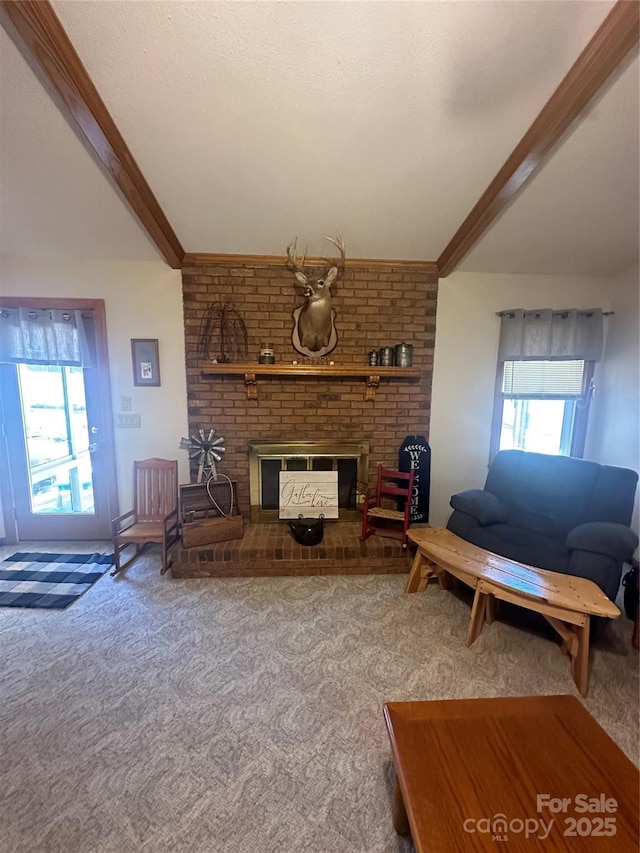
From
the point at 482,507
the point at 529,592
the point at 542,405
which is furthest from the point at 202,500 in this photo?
Answer: the point at 542,405

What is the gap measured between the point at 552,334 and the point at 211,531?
3.34 m

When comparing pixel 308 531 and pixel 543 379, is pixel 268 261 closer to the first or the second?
pixel 308 531

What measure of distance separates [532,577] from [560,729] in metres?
0.86

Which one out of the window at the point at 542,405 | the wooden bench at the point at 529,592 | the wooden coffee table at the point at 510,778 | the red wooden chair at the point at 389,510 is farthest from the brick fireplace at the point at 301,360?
the wooden coffee table at the point at 510,778

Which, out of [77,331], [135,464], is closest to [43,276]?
[77,331]

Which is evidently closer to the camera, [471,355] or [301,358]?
[301,358]

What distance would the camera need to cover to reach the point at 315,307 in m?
2.77

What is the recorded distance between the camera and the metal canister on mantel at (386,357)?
299 cm

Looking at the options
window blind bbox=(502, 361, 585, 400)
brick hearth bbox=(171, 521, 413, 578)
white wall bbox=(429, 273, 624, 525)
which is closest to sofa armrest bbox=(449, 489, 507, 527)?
brick hearth bbox=(171, 521, 413, 578)

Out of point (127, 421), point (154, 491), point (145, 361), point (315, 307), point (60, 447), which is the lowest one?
point (154, 491)

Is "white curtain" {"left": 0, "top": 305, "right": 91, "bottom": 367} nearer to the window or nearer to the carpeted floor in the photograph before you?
the carpeted floor

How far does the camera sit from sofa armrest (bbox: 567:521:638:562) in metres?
1.96

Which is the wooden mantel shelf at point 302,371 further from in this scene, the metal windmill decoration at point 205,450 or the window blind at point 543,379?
the window blind at point 543,379

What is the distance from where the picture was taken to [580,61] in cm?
149
